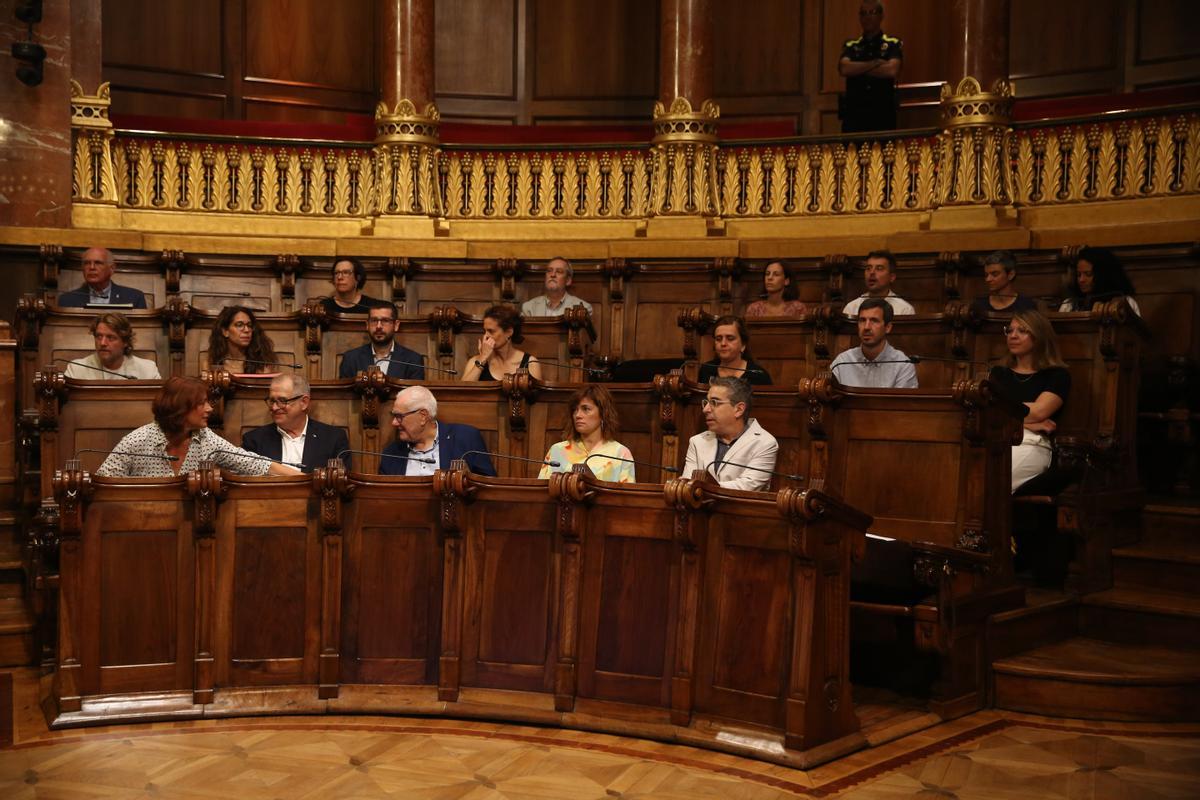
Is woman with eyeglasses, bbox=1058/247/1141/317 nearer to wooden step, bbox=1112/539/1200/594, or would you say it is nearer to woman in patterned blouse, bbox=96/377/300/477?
wooden step, bbox=1112/539/1200/594

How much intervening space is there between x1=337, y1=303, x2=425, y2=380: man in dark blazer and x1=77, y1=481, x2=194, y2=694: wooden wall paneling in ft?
4.35

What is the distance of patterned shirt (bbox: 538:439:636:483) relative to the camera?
3.50 m

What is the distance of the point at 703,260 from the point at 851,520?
9.62 feet

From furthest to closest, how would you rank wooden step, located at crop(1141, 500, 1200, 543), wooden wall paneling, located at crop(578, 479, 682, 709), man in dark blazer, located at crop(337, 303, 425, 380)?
1. man in dark blazer, located at crop(337, 303, 425, 380)
2. wooden step, located at crop(1141, 500, 1200, 543)
3. wooden wall paneling, located at crop(578, 479, 682, 709)

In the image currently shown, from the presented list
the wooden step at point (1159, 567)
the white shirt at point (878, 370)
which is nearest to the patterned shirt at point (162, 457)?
the white shirt at point (878, 370)

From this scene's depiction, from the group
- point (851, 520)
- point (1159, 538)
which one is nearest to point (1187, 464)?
point (1159, 538)

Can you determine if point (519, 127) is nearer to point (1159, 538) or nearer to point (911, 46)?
point (911, 46)

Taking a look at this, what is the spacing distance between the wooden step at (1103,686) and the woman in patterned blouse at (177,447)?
1901 mm

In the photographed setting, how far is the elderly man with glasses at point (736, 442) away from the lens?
3.40m

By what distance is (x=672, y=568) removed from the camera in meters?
3.04

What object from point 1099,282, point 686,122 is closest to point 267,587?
point 1099,282

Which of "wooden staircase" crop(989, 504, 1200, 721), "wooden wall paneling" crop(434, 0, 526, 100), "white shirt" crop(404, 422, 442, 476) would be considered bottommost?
"wooden staircase" crop(989, 504, 1200, 721)

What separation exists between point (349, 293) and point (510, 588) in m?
2.15

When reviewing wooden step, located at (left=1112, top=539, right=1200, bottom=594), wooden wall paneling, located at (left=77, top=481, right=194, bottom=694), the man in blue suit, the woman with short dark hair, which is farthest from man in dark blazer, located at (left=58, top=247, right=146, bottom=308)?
wooden step, located at (left=1112, top=539, right=1200, bottom=594)
